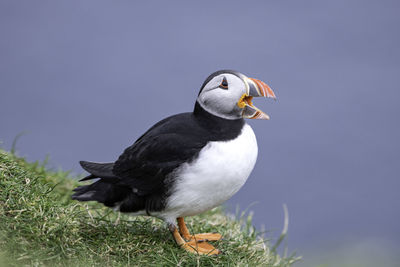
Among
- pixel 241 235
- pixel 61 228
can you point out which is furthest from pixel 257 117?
pixel 61 228

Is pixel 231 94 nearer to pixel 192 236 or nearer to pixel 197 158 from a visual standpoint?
pixel 197 158

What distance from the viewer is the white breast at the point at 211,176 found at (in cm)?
393

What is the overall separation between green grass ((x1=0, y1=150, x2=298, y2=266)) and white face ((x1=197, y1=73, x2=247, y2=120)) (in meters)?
1.11

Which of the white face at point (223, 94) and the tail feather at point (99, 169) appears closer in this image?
the white face at point (223, 94)

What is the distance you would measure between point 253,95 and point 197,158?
0.62 m

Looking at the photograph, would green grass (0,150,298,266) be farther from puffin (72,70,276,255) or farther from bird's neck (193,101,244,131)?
bird's neck (193,101,244,131)

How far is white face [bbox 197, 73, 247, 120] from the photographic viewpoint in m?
4.00

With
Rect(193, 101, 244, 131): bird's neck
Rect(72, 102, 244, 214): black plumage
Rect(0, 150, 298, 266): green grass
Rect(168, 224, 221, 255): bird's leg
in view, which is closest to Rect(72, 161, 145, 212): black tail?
Rect(72, 102, 244, 214): black plumage

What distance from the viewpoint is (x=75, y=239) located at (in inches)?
160

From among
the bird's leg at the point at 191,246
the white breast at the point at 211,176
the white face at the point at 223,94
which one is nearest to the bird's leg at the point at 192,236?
the bird's leg at the point at 191,246

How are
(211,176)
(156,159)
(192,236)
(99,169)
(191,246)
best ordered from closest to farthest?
(211,176), (156,159), (191,246), (99,169), (192,236)

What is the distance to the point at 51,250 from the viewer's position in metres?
3.83

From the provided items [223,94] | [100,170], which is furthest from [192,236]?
[223,94]

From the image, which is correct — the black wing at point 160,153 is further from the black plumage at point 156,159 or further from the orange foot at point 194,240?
the orange foot at point 194,240
